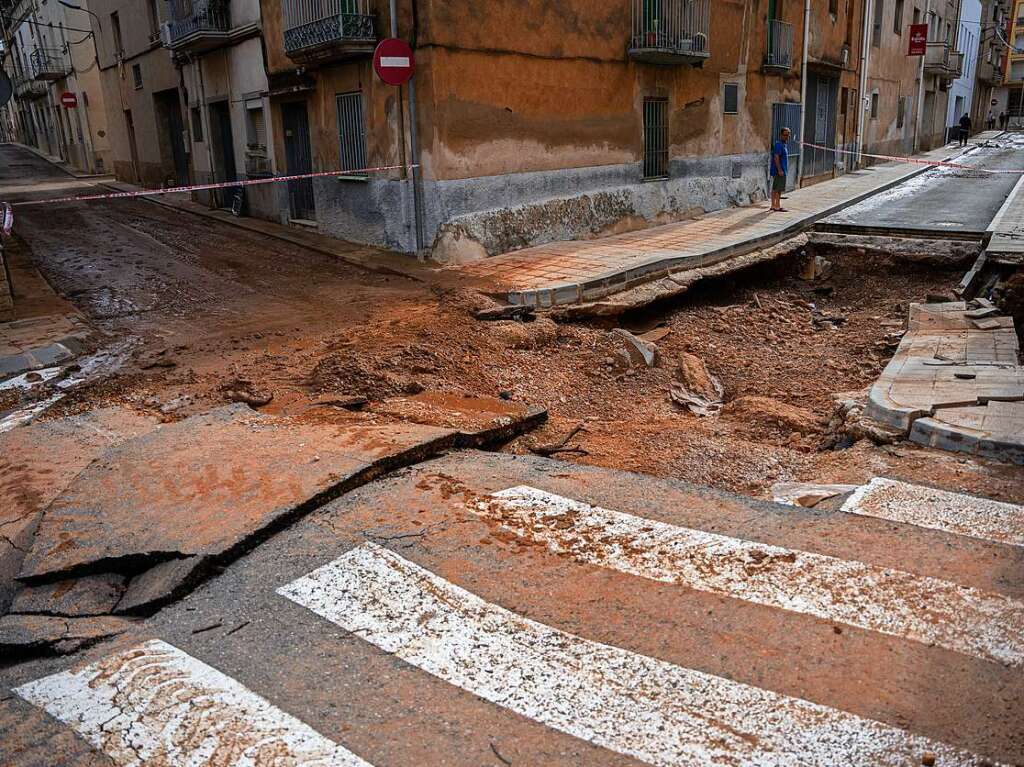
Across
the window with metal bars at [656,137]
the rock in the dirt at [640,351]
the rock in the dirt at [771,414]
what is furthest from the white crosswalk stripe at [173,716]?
the window with metal bars at [656,137]

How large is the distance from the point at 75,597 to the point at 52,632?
0.30 metres

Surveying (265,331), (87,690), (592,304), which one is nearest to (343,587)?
(87,690)

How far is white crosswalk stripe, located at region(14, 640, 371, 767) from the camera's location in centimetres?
259

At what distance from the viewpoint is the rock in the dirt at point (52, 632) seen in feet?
10.6

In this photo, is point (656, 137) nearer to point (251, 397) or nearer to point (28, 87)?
point (251, 397)

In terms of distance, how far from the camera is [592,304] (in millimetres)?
9172

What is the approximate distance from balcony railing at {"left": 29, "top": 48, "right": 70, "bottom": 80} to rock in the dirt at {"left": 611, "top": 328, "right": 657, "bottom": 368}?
31.6 metres

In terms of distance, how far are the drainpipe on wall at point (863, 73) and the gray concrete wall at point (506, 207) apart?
11268mm

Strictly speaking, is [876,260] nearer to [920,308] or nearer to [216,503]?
[920,308]

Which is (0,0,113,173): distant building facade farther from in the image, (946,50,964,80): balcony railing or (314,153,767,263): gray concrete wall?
(946,50,964,80): balcony railing

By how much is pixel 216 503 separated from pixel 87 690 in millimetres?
1344

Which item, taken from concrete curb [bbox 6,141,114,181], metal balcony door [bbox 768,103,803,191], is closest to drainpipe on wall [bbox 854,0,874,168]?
metal balcony door [bbox 768,103,803,191]

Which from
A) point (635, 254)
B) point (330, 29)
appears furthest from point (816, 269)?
point (330, 29)

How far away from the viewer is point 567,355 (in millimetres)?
7918
